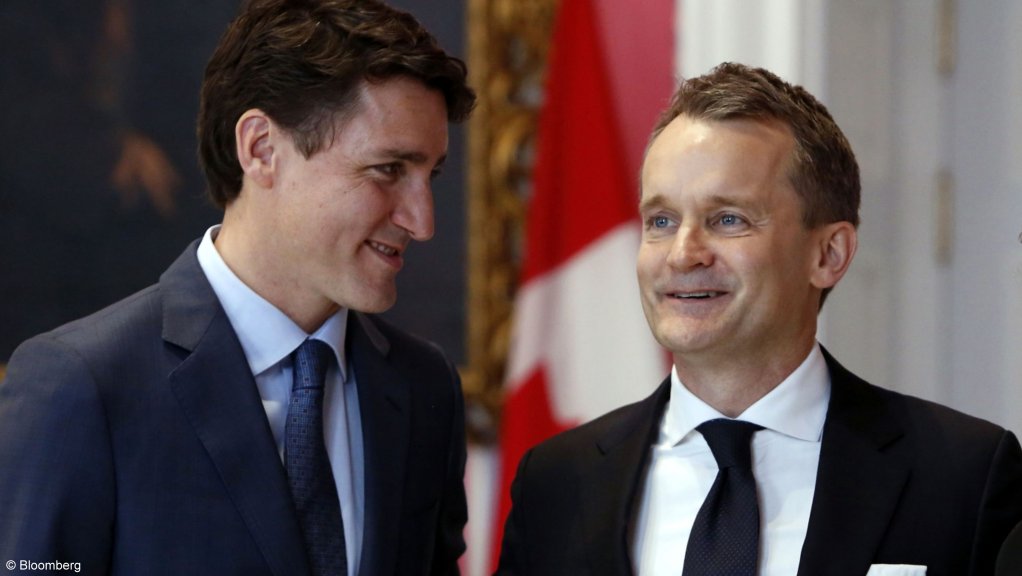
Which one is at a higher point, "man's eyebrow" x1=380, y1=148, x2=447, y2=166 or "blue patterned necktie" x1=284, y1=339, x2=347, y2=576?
"man's eyebrow" x1=380, y1=148, x2=447, y2=166

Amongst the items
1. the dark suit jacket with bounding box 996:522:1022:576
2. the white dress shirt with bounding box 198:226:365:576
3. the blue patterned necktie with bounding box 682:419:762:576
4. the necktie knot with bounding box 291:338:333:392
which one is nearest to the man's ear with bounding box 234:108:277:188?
the white dress shirt with bounding box 198:226:365:576

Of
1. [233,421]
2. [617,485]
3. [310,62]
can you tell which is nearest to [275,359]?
[233,421]

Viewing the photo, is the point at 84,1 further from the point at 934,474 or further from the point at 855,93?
the point at 934,474

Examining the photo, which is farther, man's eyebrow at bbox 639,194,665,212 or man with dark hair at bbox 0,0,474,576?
man's eyebrow at bbox 639,194,665,212

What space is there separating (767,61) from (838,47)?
0.21 meters

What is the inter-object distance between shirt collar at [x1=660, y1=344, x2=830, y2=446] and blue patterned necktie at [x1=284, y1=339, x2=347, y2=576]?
2.13 feet

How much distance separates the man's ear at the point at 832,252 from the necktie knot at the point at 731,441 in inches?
12.9

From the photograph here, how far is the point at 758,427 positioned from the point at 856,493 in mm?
210

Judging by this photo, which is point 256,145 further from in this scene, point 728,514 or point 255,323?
point 728,514

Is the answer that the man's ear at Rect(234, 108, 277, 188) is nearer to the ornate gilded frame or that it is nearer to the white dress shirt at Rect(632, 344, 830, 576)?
the white dress shirt at Rect(632, 344, 830, 576)

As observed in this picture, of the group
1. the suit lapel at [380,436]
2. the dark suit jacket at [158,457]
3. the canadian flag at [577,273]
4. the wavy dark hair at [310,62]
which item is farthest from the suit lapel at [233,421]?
the canadian flag at [577,273]

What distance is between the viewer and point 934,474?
2.29 m

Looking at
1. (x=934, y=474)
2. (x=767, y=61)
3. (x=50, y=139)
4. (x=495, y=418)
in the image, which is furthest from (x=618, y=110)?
(x=934, y=474)

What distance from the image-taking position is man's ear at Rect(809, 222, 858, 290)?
97.8 inches
